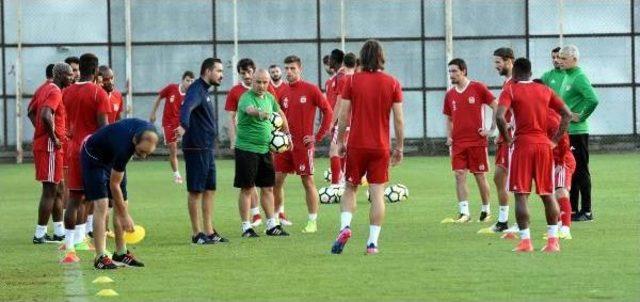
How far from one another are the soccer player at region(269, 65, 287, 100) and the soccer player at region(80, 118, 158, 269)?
18.0 ft

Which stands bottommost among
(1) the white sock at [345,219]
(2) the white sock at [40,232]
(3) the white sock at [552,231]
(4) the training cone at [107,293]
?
(2) the white sock at [40,232]

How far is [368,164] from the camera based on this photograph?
14969 millimetres

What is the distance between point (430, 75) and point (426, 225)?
2142 cm

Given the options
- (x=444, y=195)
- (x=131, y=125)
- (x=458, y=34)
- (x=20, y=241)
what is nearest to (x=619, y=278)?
(x=131, y=125)

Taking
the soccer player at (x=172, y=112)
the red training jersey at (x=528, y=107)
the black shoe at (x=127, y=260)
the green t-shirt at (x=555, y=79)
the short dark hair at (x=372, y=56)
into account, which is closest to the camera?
the black shoe at (x=127, y=260)

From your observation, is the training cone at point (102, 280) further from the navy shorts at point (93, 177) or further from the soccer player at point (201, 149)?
the soccer player at point (201, 149)

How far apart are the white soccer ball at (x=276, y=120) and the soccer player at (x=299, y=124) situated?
1.15 metres

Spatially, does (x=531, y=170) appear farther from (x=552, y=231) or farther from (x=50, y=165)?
(x=50, y=165)

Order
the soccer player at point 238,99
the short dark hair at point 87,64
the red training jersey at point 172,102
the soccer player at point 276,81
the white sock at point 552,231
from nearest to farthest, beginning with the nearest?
the white sock at point 552,231
the short dark hair at point 87,64
the soccer player at point 238,99
the soccer player at point 276,81
the red training jersey at point 172,102

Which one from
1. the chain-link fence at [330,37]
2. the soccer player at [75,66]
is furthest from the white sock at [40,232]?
the chain-link fence at [330,37]

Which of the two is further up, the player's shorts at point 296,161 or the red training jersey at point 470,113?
the red training jersey at point 470,113

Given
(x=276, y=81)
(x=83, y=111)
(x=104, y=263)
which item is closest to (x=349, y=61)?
(x=276, y=81)

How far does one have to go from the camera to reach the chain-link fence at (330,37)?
39406 millimetres

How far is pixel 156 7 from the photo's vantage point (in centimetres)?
3959
